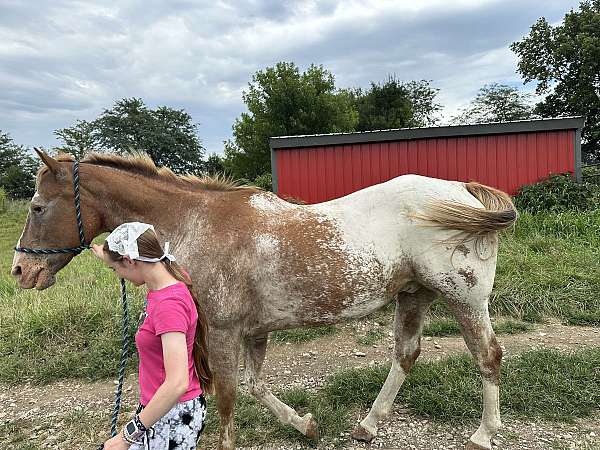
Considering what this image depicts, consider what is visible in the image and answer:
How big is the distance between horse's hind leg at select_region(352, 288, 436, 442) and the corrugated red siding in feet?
22.7

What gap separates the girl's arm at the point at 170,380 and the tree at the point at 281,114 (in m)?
21.6

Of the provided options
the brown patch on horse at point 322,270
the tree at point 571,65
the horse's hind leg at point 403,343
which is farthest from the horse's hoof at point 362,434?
the tree at point 571,65

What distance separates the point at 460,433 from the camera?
294cm

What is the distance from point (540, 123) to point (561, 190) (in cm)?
157

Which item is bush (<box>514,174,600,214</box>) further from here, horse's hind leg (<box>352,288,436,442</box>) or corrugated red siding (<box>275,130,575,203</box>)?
horse's hind leg (<box>352,288,436,442</box>)

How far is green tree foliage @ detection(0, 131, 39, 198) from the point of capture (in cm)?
3469

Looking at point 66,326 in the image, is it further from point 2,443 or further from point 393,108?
point 393,108

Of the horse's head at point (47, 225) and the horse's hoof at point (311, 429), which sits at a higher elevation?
the horse's head at point (47, 225)

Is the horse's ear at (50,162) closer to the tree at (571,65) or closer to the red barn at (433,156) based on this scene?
the red barn at (433,156)

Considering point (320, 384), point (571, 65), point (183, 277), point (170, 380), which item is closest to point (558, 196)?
point (320, 384)

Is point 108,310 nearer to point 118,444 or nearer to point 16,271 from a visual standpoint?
point 16,271

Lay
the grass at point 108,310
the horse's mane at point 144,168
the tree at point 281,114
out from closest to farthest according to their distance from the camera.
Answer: the horse's mane at point 144,168, the grass at point 108,310, the tree at point 281,114

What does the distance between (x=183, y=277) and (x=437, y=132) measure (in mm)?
9037

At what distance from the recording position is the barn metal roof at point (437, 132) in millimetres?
9273
